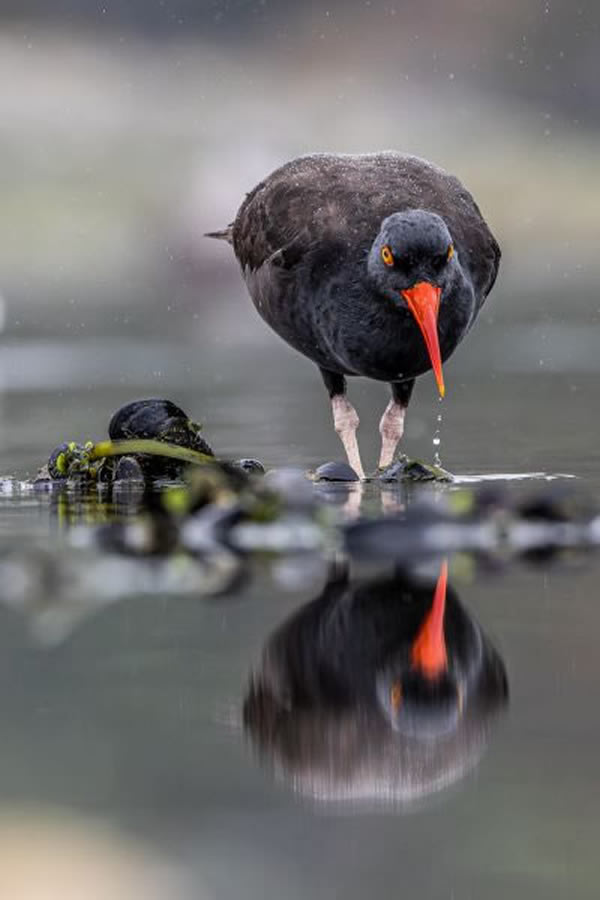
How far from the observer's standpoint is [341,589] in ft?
12.0

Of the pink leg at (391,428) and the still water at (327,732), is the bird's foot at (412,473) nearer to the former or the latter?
the pink leg at (391,428)

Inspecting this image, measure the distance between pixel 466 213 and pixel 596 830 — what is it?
5.09 metres

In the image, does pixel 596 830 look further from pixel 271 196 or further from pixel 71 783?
pixel 271 196

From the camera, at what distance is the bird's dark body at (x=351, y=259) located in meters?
6.42

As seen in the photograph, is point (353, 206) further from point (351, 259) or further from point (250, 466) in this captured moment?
point (250, 466)

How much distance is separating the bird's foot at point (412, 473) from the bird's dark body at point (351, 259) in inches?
15.3

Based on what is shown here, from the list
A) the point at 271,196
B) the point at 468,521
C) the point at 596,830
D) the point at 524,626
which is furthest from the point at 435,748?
the point at 271,196

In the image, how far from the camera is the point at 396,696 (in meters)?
2.72

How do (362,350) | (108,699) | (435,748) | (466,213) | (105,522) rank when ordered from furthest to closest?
1. (466,213)
2. (362,350)
3. (105,522)
4. (108,699)
5. (435,748)

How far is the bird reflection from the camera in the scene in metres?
2.35

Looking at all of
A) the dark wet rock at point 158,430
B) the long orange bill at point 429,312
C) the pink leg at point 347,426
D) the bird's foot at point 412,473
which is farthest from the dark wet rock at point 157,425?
the long orange bill at point 429,312

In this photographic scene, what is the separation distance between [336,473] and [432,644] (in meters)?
3.49

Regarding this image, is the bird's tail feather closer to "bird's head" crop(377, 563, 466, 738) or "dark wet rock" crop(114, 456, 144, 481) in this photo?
"dark wet rock" crop(114, 456, 144, 481)

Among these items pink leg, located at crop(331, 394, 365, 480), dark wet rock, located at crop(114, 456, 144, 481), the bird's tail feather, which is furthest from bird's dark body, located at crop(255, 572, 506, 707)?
the bird's tail feather
